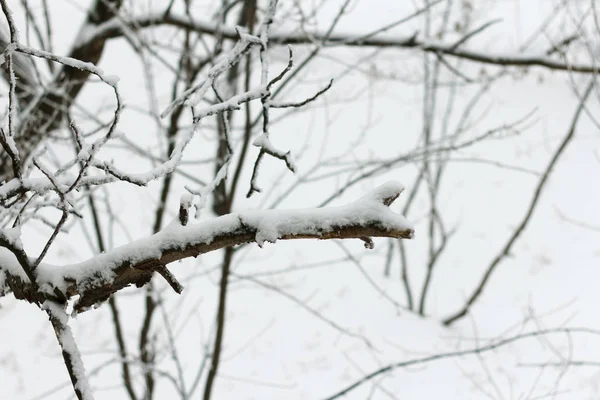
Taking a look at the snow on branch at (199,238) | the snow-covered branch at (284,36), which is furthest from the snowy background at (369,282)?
the snow on branch at (199,238)

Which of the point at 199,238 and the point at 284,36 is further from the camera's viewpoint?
the point at 284,36

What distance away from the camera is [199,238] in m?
0.73

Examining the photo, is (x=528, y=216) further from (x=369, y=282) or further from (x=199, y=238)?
(x=199, y=238)

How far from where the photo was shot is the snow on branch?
66cm

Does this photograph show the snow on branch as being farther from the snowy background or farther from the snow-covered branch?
the snow-covered branch

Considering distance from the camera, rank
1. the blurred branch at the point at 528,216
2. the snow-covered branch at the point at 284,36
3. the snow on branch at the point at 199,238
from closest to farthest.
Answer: the snow on branch at the point at 199,238
the snow-covered branch at the point at 284,36
the blurred branch at the point at 528,216

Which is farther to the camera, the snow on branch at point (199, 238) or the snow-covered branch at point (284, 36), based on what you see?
the snow-covered branch at point (284, 36)

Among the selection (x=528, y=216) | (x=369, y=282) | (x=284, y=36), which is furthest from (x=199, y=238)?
(x=369, y=282)

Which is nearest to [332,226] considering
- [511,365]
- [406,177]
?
[511,365]

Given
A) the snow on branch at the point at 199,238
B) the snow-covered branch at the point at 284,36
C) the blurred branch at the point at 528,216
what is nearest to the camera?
the snow on branch at the point at 199,238

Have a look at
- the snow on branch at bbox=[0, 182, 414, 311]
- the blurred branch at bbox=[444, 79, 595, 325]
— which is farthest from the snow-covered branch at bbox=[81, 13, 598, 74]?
the snow on branch at bbox=[0, 182, 414, 311]

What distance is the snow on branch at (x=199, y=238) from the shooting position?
659 mm

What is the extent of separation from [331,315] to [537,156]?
17.8 feet

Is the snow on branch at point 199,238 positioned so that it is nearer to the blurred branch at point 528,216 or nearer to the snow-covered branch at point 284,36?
the snow-covered branch at point 284,36
